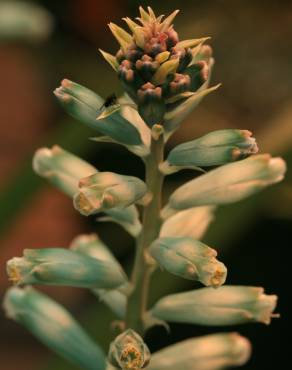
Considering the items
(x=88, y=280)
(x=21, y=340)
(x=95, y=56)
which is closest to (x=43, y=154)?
(x=88, y=280)

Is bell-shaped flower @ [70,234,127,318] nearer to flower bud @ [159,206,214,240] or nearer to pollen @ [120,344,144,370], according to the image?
flower bud @ [159,206,214,240]

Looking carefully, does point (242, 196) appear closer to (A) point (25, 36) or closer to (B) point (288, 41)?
(A) point (25, 36)

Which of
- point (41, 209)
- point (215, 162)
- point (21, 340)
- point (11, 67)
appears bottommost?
point (215, 162)

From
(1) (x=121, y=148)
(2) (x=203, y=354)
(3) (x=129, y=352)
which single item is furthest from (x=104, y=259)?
(1) (x=121, y=148)

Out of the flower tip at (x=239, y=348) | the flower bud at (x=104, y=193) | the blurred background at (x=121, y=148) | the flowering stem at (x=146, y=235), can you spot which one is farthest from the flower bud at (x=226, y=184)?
the blurred background at (x=121, y=148)

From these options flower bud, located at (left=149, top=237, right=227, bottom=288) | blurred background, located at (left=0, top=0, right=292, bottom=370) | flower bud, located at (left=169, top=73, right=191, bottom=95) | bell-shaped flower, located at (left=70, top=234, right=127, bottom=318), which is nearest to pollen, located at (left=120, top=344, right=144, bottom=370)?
flower bud, located at (left=149, top=237, right=227, bottom=288)

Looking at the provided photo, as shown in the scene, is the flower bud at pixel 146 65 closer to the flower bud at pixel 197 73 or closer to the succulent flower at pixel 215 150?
the flower bud at pixel 197 73
